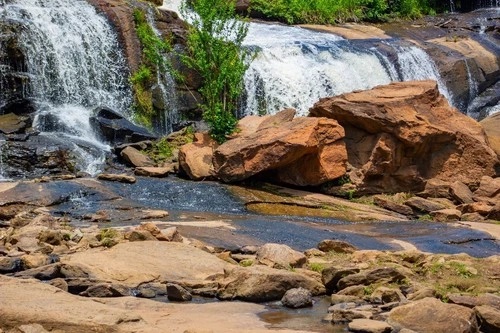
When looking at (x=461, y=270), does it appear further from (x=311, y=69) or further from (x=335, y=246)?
(x=311, y=69)

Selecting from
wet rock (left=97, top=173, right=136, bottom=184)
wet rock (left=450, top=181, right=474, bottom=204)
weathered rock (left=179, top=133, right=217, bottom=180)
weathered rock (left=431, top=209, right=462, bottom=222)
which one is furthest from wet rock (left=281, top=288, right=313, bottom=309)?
wet rock (left=450, top=181, right=474, bottom=204)

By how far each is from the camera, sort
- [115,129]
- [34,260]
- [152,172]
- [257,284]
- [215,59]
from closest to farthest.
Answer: [257,284], [34,260], [152,172], [115,129], [215,59]

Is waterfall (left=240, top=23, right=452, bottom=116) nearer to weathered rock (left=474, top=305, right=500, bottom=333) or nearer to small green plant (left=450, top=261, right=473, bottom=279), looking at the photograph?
small green plant (left=450, top=261, right=473, bottom=279)

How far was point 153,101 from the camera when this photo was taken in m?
21.1

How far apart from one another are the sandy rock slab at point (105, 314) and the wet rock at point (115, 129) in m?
11.2

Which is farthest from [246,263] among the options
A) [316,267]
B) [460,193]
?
[460,193]

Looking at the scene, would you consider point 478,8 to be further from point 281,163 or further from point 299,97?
point 281,163

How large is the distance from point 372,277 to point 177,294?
1.98 metres

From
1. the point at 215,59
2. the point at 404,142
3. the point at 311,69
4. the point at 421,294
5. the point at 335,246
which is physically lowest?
the point at 335,246

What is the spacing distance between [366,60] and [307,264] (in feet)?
50.9

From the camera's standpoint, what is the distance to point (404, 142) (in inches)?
667

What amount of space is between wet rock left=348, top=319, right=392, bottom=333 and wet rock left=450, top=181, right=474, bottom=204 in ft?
32.9

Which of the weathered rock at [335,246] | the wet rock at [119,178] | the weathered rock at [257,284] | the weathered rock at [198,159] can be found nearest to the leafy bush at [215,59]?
the weathered rock at [198,159]

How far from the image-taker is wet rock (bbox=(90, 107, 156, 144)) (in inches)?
726
